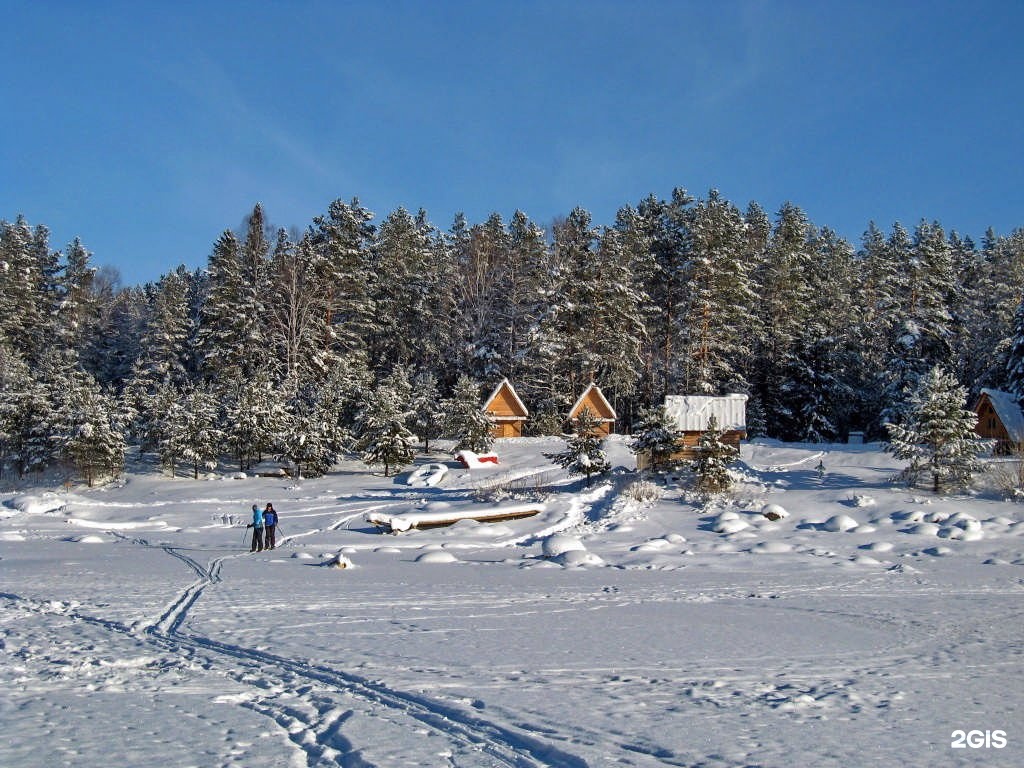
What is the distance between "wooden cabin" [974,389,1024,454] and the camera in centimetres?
3566

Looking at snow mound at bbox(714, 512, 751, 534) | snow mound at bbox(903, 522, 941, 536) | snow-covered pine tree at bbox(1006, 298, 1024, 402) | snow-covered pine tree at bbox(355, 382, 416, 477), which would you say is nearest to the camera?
snow mound at bbox(903, 522, 941, 536)

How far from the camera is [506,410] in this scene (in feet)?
164

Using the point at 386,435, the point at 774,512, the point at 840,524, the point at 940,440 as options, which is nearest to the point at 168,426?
the point at 386,435

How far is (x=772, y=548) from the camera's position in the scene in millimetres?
20500

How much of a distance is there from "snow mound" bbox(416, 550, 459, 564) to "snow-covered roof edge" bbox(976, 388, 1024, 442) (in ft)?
97.9

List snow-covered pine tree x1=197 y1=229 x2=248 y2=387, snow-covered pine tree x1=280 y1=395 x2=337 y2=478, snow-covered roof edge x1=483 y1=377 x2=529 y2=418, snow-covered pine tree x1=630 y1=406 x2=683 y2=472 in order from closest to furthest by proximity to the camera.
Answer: snow-covered pine tree x1=630 y1=406 x2=683 y2=472, snow-covered pine tree x1=280 y1=395 x2=337 y2=478, snow-covered roof edge x1=483 y1=377 x2=529 y2=418, snow-covered pine tree x1=197 y1=229 x2=248 y2=387

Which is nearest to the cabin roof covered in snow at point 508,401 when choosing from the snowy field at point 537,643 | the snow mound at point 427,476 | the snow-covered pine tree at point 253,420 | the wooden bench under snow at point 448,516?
the snow mound at point 427,476

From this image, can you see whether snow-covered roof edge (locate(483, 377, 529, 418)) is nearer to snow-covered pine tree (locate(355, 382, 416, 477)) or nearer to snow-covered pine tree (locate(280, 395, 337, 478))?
snow-covered pine tree (locate(355, 382, 416, 477))

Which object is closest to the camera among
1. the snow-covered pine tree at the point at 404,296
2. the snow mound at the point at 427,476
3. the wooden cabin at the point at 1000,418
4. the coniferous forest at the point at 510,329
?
the wooden cabin at the point at 1000,418

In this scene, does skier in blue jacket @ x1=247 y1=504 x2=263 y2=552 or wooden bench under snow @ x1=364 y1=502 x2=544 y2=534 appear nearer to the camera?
skier in blue jacket @ x1=247 y1=504 x2=263 y2=552

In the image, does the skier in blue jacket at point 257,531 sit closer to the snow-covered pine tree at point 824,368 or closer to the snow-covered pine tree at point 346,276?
the snow-covered pine tree at point 346,276

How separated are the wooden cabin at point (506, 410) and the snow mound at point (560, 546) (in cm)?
2767

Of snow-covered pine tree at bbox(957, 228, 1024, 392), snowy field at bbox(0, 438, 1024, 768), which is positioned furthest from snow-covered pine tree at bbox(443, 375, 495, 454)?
snow-covered pine tree at bbox(957, 228, 1024, 392)

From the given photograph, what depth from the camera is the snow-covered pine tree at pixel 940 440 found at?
26422mm
